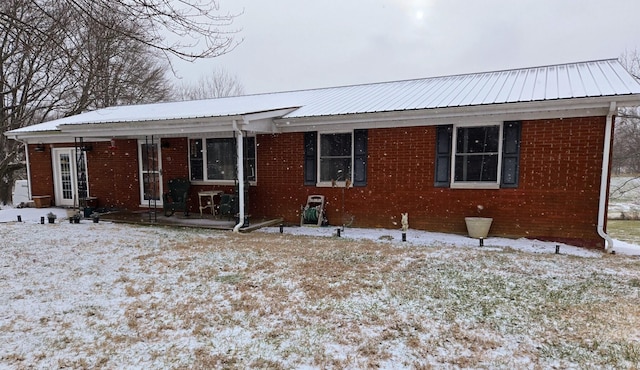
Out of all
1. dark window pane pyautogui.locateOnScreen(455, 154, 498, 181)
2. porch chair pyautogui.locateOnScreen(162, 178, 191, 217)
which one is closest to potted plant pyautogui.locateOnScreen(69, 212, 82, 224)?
porch chair pyautogui.locateOnScreen(162, 178, 191, 217)

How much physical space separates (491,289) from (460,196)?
356 cm

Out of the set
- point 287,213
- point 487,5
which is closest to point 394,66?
point 487,5

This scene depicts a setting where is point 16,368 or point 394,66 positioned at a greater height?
point 394,66

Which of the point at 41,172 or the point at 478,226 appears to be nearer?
the point at 478,226

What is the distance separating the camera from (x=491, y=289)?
384 cm

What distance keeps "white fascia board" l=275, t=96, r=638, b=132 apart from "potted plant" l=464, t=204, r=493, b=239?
1924 mm

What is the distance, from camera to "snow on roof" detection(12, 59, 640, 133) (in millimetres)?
6285

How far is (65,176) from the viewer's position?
11.5 m

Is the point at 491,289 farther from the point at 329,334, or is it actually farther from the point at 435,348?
the point at 329,334

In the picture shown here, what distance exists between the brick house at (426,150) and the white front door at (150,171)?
34 millimetres

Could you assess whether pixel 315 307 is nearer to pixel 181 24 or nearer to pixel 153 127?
pixel 181 24

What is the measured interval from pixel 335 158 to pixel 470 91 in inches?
129

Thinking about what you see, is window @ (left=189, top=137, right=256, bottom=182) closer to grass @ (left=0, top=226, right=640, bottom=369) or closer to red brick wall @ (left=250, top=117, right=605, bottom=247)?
red brick wall @ (left=250, top=117, right=605, bottom=247)

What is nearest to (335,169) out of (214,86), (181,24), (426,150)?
(426,150)
